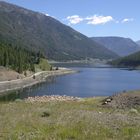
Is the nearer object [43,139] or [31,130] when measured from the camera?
[43,139]

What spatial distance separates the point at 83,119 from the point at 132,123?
115 inches

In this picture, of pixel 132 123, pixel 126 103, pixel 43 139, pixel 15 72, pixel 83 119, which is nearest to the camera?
pixel 43 139

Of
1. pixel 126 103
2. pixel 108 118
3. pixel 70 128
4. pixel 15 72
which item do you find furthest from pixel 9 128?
pixel 15 72

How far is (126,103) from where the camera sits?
40.1 meters

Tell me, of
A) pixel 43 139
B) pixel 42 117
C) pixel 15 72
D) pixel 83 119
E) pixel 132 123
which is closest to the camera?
pixel 43 139

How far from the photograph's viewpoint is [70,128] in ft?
62.7

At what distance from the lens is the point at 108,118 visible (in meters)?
23.2

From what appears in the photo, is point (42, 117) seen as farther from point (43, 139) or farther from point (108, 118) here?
point (43, 139)

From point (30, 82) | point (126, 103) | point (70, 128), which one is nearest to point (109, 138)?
point (70, 128)

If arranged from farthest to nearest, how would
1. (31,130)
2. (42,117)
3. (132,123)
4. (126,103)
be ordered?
(126,103) → (42,117) → (132,123) → (31,130)

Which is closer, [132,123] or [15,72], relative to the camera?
[132,123]

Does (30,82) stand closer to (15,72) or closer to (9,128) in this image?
(15,72)

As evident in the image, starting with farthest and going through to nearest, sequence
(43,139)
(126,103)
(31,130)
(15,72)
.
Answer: (15,72) → (126,103) → (31,130) → (43,139)

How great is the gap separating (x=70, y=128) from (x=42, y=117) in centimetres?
574
